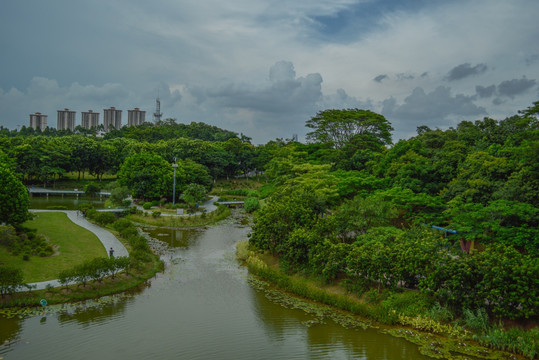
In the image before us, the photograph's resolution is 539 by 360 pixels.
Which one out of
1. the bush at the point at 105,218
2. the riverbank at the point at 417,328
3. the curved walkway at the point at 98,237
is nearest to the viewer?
the riverbank at the point at 417,328

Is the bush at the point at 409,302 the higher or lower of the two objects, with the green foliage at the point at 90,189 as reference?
lower

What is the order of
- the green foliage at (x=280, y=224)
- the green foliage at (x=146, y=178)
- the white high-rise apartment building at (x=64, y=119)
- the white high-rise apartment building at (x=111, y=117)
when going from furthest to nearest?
the white high-rise apartment building at (x=111, y=117), the white high-rise apartment building at (x=64, y=119), the green foliage at (x=146, y=178), the green foliage at (x=280, y=224)

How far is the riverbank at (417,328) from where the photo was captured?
12.9 meters

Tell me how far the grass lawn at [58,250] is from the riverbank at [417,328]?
33.7 ft

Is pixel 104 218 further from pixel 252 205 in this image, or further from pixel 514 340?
pixel 514 340

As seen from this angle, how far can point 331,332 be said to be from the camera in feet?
47.7

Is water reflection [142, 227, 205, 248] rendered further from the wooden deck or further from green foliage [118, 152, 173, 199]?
the wooden deck

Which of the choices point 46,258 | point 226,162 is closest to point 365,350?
point 46,258

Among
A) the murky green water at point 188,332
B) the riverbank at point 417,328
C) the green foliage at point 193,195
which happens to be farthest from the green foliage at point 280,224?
the green foliage at point 193,195

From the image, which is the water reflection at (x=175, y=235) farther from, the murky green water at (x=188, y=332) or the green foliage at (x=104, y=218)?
the murky green water at (x=188, y=332)

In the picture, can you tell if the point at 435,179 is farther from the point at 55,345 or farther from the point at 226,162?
the point at 226,162

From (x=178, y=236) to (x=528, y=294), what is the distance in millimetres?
22944

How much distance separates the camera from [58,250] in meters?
21.0

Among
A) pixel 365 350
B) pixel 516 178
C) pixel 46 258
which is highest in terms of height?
pixel 516 178
